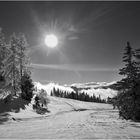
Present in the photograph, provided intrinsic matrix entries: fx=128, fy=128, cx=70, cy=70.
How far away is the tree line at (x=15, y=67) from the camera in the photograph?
1142 inches

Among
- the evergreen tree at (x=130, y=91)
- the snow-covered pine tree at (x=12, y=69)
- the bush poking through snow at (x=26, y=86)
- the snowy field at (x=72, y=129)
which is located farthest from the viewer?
the bush poking through snow at (x=26, y=86)

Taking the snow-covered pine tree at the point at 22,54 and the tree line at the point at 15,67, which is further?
the snow-covered pine tree at the point at 22,54

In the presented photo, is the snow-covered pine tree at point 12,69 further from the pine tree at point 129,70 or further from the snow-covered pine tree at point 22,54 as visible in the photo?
the pine tree at point 129,70

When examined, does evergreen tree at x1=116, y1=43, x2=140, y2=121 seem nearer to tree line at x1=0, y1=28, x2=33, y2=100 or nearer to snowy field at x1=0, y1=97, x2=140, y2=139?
snowy field at x1=0, y1=97, x2=140, y2=139

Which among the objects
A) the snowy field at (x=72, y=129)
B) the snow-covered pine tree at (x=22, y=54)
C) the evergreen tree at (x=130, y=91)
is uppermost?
the snow-covered pine tree at (x=22, y=54)

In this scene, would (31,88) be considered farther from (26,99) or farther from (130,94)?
(130,94)

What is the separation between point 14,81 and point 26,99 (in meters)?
5.71

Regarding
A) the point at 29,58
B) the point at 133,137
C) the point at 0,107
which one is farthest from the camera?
the point at 29,58

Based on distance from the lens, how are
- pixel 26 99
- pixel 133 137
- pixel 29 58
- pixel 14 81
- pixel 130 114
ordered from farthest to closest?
pixel 29 58 < pixel 26 99 < pixel 14 81 < pixel 130 114 < pixel 133 137

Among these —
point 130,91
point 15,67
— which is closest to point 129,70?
point 130,91

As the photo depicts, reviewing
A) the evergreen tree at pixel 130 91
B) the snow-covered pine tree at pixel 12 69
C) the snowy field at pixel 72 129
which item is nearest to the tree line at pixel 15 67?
the snow-covered pine tree at pixel 12 69

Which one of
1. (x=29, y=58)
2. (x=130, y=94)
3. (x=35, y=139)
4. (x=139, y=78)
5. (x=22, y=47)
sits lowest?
(x=35, y=139)

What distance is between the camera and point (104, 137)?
7.57 metres

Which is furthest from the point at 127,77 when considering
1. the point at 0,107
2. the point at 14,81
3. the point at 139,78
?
the point at 14,81
